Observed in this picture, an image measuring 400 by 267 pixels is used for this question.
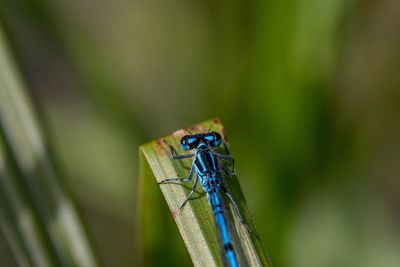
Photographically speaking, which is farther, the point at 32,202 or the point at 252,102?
the point at 252,102

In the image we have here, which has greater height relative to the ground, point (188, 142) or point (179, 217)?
point (188, 142)

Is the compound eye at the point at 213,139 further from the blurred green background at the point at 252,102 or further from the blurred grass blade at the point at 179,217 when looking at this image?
the blurred green background at the point at 252,102

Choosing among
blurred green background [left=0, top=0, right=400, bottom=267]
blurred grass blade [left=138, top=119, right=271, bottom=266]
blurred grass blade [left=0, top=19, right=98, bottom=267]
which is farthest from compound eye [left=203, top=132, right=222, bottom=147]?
blurred grass blade [left=0, top=19, right=98, bottom=267]

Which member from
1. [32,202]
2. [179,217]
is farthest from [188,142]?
[32,202]

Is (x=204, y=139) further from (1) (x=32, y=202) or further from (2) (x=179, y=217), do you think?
(1) (x=32, y=202)

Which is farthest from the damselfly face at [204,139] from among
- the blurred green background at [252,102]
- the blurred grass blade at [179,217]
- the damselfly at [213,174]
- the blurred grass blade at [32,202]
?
the blurred grass blade at [32,202]

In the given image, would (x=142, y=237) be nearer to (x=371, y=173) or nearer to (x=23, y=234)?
(x=23, y=234)
